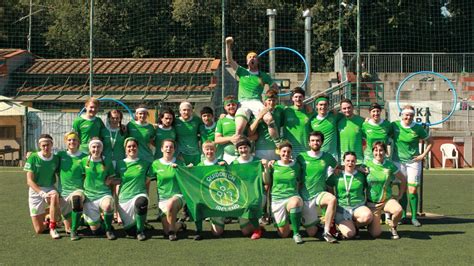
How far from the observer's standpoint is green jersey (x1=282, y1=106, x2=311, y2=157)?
715 centimetres

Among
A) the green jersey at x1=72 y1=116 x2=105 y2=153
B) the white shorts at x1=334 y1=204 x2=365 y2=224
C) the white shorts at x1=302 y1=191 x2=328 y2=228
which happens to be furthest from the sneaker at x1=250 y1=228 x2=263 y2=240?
the green jersey at x1=72 y1=116 x2=105 y2=153

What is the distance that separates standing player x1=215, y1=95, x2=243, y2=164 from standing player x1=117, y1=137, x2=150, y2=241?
0.90 meters

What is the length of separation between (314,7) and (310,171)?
16.9 m

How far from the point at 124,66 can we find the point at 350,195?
56.8 ft

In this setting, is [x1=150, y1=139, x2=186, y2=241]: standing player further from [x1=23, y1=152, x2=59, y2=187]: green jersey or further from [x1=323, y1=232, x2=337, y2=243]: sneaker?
[x1=323, y1=232, x2=337, y2=243]: sneaker

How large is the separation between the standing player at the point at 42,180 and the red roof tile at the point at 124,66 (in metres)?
14.8

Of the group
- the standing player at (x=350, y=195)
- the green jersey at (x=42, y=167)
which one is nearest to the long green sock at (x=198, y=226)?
the standing player at (x=350, y=195)

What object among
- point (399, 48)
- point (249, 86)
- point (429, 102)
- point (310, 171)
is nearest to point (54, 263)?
point (310, 171)

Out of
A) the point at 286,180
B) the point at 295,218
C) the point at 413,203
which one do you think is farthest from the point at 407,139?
the point at 295,218

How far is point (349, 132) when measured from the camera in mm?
7207

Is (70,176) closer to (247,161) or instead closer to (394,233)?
(247,161)

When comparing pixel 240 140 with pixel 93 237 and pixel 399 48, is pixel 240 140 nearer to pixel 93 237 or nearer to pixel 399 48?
pixel 93 237

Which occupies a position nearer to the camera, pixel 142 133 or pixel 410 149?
pixel 142 133

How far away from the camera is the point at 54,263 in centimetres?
538
